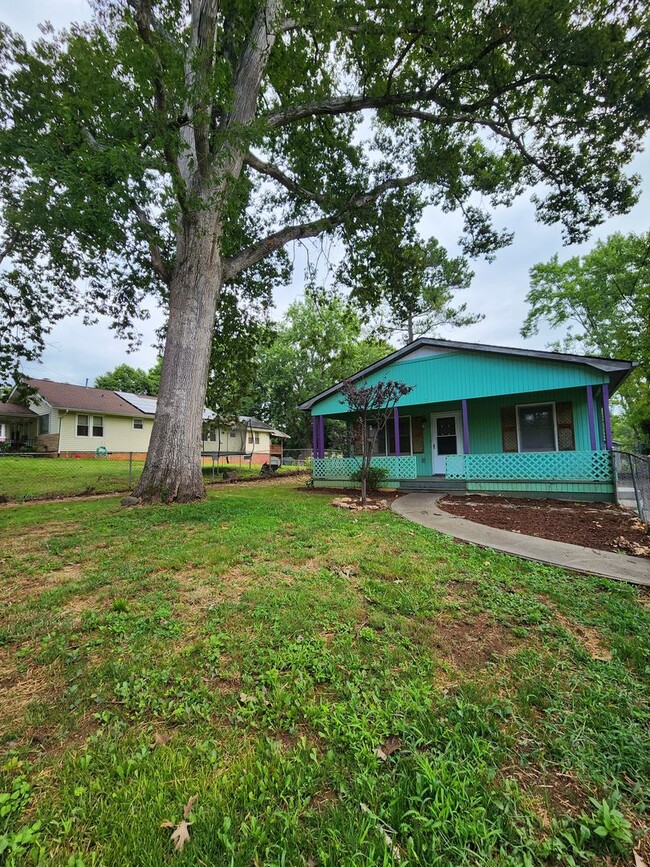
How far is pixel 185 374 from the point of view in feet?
25.7

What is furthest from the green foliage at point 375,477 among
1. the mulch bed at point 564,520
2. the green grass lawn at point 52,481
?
the green grass lawn at point 52,481

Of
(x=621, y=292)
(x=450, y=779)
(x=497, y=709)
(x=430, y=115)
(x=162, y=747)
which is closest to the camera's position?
(x=450, y=779)

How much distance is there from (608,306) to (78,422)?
35.8 meters

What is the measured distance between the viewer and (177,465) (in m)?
7.70

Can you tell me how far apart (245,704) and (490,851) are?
1220mm

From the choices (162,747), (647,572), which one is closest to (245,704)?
(162,747)

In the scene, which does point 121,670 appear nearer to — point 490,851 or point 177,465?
point 490,851

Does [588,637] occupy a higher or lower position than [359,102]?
lower

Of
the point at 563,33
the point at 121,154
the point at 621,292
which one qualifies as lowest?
the point at 121,154

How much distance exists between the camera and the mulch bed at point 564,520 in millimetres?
5082

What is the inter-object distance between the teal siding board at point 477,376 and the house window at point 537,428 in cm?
131

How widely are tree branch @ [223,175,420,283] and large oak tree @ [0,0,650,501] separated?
67 mm

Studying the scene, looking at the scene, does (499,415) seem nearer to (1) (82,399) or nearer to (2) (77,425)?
(2) (77,425)

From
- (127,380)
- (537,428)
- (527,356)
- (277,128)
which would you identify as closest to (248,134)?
(277,128)
